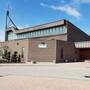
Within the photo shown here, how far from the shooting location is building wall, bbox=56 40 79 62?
42469mm

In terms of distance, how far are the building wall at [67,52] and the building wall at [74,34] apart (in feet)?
11.1

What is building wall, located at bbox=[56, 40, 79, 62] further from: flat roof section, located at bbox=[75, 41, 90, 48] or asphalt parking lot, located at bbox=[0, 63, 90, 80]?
asphalt parking lot, located at bbox=[0, 63, 90, 80]

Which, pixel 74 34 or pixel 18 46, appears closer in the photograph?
pixel 18 46

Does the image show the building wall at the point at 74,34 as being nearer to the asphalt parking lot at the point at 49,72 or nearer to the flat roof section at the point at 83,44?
the flat roof section at the point at 83,44

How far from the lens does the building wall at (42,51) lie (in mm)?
41516

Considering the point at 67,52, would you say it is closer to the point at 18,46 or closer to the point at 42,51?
the point at 42,51

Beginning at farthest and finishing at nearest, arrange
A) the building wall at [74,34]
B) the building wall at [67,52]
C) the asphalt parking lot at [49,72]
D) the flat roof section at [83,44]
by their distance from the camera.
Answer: the building wall at [74,34], the flat roof section at [83,44], the building wall at [67,52], the asphalt parking lot at [49,72]

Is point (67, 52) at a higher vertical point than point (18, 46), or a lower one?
lower

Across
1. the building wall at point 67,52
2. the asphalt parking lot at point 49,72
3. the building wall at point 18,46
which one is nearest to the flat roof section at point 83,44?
the building wall at point 67,52

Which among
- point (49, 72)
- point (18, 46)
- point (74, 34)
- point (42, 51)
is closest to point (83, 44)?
point (74, 34)

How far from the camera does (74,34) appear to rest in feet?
172

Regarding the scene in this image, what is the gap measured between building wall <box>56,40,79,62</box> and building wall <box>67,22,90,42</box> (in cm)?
337

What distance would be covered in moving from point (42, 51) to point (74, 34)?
538 inches

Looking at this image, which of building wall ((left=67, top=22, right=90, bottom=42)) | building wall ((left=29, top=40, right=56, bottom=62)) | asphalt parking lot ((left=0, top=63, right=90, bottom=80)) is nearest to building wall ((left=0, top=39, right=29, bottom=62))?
building wall ((left=29, top=40, right=56, bottom=62))
